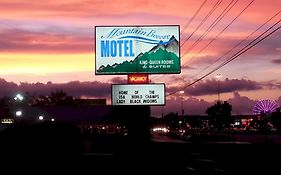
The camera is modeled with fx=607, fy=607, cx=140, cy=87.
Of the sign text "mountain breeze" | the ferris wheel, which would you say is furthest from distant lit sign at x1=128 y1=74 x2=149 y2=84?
the ferris wheel

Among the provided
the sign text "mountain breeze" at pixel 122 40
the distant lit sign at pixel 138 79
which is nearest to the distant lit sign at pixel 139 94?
the distant lit sign at pixel 138 79

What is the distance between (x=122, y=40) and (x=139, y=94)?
5.23m

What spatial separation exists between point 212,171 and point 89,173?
5912mm

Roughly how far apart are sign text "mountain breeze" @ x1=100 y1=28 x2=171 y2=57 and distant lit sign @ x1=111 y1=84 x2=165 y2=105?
11.2 feet

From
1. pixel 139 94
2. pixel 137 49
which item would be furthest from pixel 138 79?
pixel 137 49

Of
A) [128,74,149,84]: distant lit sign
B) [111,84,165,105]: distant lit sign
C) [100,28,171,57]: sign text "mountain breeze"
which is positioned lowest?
[111,84,165,105]: distant lit sign

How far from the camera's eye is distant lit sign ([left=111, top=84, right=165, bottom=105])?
4634 centimetres

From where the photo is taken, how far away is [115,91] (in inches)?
1836

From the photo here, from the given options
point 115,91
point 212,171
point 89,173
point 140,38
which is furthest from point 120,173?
point 140,38

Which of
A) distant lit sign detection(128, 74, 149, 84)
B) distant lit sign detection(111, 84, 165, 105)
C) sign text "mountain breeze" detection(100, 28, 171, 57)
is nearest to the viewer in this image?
distant lit sign detection(111, 84, 165, 105)

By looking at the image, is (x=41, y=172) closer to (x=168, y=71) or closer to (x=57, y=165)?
(x=57, y=165)

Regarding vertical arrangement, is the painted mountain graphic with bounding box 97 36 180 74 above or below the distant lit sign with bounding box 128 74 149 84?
above

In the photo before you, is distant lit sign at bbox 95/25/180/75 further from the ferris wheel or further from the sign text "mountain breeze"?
the ferris wheel

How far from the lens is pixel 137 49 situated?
48938 millimetres
